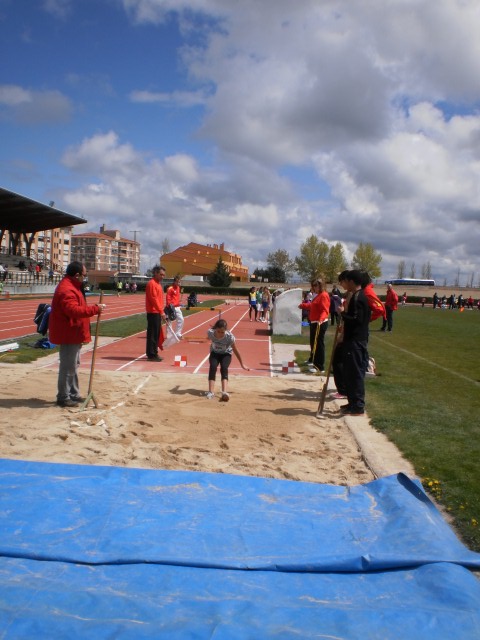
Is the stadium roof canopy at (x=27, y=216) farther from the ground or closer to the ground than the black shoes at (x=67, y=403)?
farther from the ground

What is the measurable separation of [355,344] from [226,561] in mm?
4272

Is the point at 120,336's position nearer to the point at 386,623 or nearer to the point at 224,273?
the point at 386,623

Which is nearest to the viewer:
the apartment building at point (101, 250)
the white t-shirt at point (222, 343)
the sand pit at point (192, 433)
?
the sand pit at point (192, 433)

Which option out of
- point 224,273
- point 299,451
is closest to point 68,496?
point 299,451

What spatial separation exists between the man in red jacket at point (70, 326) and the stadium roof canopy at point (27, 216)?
3919 centimetres

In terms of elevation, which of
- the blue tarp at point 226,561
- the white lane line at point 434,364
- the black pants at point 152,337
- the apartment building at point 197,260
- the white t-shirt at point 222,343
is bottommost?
the white lane line at point 434,364

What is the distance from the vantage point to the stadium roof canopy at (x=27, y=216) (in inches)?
1762

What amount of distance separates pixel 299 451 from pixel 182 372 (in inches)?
195

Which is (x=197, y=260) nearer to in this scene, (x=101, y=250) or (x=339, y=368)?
(x=101, y=250)

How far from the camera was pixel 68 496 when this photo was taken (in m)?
3.84

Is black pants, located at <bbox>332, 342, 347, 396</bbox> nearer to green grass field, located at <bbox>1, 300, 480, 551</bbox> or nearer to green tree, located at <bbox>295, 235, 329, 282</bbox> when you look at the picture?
green grass field, located at <bbox>1, 300, 480, 551</bbox>

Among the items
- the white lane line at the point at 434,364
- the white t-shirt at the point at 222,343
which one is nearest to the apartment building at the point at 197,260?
the white lane line at the point at 434,364

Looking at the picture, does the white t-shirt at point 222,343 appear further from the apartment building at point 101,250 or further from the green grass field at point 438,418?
the apartment building at point 101,250

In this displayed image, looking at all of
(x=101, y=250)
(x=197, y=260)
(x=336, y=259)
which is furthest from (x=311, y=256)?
(x=101, y=250)
